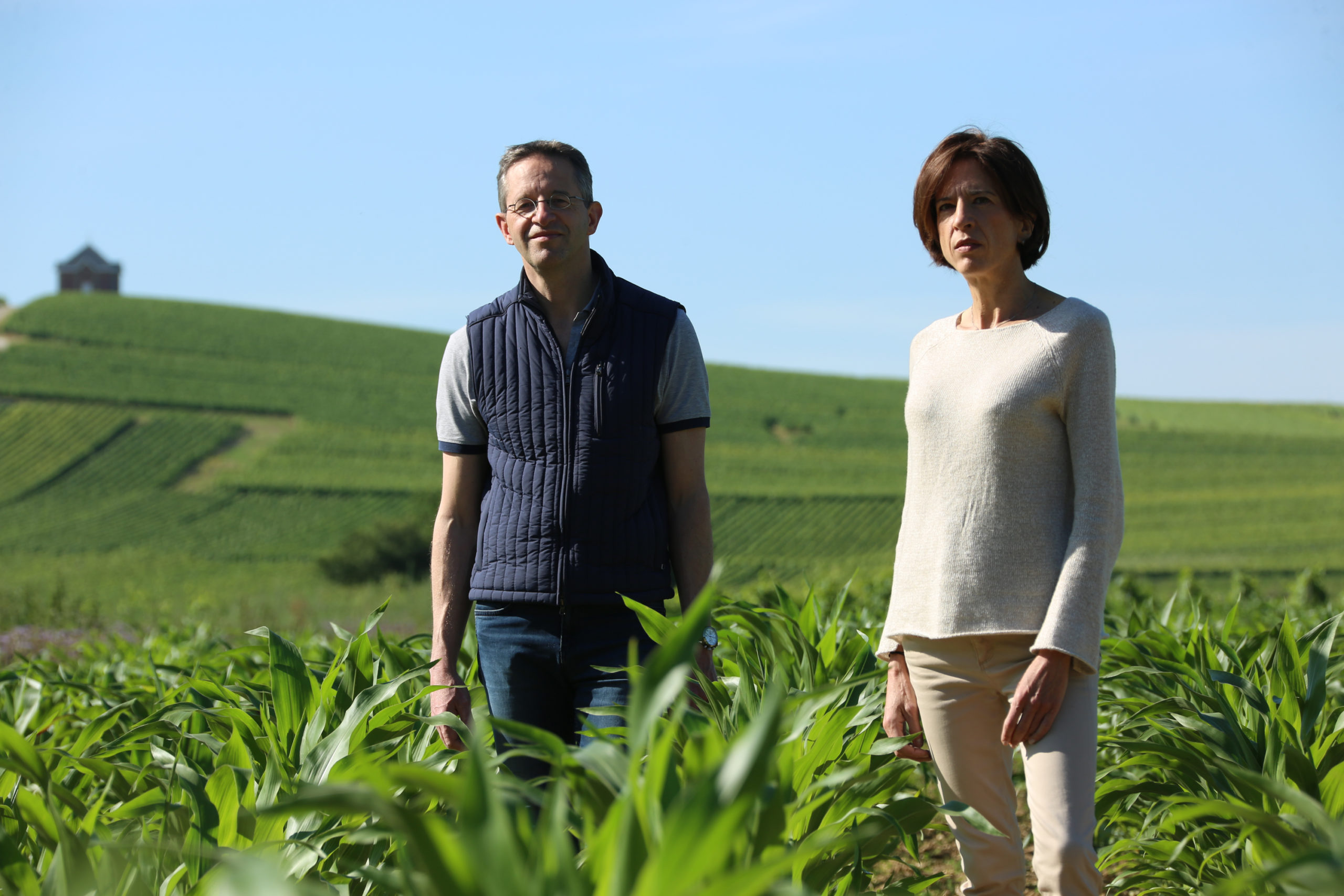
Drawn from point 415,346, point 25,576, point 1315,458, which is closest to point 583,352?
point 25,576

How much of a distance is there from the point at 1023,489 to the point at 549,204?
3.73 feet

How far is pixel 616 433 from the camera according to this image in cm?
241

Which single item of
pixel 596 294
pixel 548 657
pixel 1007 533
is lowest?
pixel 548 657

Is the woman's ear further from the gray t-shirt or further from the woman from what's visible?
the gray t-shirt

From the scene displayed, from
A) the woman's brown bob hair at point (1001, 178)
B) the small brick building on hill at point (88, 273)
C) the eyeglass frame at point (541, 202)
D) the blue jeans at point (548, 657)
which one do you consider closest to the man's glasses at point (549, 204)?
the eyeglass frame at point (541, 202)

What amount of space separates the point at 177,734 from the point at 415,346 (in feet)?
245

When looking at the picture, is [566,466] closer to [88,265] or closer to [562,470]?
[562,470]

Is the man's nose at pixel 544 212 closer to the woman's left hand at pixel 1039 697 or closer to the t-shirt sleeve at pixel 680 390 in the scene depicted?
the t-shirt sleeve at pixel 680 390

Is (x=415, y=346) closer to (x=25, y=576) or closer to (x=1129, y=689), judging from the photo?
(x=25, y=576)

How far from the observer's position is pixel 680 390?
8.10 ft

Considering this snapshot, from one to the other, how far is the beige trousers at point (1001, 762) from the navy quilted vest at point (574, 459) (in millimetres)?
658

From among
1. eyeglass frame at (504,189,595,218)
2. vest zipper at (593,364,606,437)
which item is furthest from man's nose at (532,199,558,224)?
vest zipper at (593,364,606,437)

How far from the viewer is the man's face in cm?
234

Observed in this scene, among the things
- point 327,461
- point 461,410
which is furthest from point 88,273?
point 461,410
